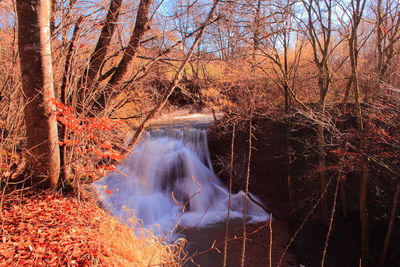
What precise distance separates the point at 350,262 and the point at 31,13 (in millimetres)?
8082

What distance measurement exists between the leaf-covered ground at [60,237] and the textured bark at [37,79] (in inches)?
20.9

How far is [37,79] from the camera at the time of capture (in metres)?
2.79

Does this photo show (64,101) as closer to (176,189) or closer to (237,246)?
(237,246)

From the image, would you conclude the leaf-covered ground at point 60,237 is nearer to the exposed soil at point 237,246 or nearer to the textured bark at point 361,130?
the exposed soil at point 237,246

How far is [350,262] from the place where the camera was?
6672mm

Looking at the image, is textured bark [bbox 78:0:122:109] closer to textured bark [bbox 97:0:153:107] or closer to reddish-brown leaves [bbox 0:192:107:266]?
textured bark [bbox 97:0:153:107]

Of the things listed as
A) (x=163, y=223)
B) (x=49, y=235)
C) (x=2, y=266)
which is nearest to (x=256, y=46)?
(x=163, y=223)

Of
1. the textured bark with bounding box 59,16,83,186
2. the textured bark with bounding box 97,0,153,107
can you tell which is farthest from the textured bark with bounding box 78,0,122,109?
the textured bark with bounding box 59,16,83,186

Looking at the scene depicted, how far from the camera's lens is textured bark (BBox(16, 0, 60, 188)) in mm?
2621

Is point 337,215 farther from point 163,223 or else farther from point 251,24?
point 251,24

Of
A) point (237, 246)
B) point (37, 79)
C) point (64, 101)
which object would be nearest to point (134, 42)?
point (64, 101)

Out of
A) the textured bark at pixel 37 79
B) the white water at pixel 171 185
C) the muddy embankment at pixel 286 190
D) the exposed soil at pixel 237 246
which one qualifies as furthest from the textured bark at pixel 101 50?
the exposed soil at pixel 237 246

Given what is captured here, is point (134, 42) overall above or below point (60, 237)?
above

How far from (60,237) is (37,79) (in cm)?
170
